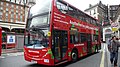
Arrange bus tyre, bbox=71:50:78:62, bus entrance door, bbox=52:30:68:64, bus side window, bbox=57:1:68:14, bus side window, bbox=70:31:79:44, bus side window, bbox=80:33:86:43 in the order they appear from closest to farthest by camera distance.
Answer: bus entrance door, bbox=52:30:68:64
bus side window, bbox=57:1:68:14
bus side window, bbox=70:31:79:44
bus tyre, bbox=71:50:78:62
bus side window, bbox=80:33:86:43

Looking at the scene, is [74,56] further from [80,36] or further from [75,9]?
[75,9]

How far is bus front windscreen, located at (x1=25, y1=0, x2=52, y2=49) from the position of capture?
25.5 ft

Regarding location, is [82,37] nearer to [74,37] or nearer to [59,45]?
[74,37]

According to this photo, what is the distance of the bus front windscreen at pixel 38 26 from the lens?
25.5 ft

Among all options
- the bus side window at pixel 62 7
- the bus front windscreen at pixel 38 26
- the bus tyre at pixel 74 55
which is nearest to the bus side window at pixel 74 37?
the bus tyre at pixel 74 55

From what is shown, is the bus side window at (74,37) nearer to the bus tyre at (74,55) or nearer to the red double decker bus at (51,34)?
the red double decker bus at (51,34)

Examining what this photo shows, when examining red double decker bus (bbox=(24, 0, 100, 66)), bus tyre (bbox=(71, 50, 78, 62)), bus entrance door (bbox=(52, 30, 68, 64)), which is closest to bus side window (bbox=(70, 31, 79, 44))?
red double decker bus (bbox=(24, 0, 100, 66))

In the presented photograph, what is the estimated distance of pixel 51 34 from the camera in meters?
7.62

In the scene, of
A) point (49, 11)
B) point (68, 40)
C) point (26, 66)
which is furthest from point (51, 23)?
point (26, 66)

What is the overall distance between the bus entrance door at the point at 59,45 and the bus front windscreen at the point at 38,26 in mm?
501

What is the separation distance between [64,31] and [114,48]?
2.94m

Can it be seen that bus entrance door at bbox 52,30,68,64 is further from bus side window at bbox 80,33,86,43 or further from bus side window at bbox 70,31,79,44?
bus side window at bbox 80,33,86,43

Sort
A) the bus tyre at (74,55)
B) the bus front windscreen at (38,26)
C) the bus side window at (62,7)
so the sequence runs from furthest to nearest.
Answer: the bus tyre at (74,55)
the bus side window at (62,7)
the bus front windscreen at (38,26)

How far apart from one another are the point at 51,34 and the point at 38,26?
0.96 m
